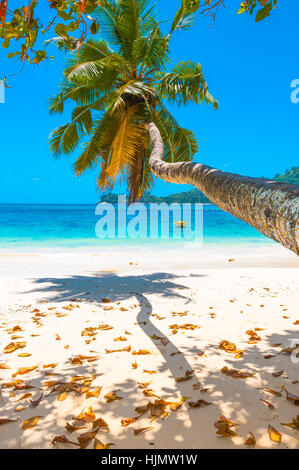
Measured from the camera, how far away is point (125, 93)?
7.86 metres

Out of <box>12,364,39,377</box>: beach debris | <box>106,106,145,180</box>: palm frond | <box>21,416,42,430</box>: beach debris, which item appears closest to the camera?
<box>21,416,42,430</box>: beach debris

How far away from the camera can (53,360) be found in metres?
3.60

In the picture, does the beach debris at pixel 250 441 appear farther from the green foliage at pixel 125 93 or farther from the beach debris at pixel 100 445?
the green foliage at pixel 125 93

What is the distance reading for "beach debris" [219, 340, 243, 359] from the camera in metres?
3.67

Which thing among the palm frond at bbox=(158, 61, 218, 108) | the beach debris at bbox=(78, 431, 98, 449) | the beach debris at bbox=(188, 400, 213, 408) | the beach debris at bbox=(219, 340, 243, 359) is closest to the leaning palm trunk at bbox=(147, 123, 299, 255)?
the beach debris at bbox=(188, 400, 213, 408)

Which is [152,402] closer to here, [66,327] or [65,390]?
[65,390]

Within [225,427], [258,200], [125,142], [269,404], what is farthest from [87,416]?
[125,142]

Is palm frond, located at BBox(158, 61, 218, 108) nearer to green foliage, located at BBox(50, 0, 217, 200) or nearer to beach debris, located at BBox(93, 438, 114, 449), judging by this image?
green foliage, located at BBox(50, 0, 217, 200)

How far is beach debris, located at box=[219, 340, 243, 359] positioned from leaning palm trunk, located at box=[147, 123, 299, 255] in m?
2.22

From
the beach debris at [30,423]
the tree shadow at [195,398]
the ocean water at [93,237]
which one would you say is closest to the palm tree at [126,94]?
the tree shadow at [195,398]

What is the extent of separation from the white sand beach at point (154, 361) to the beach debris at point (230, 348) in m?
0.07

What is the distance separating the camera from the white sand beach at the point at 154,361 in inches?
91.4

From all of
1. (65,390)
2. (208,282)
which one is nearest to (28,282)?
(208,282)
